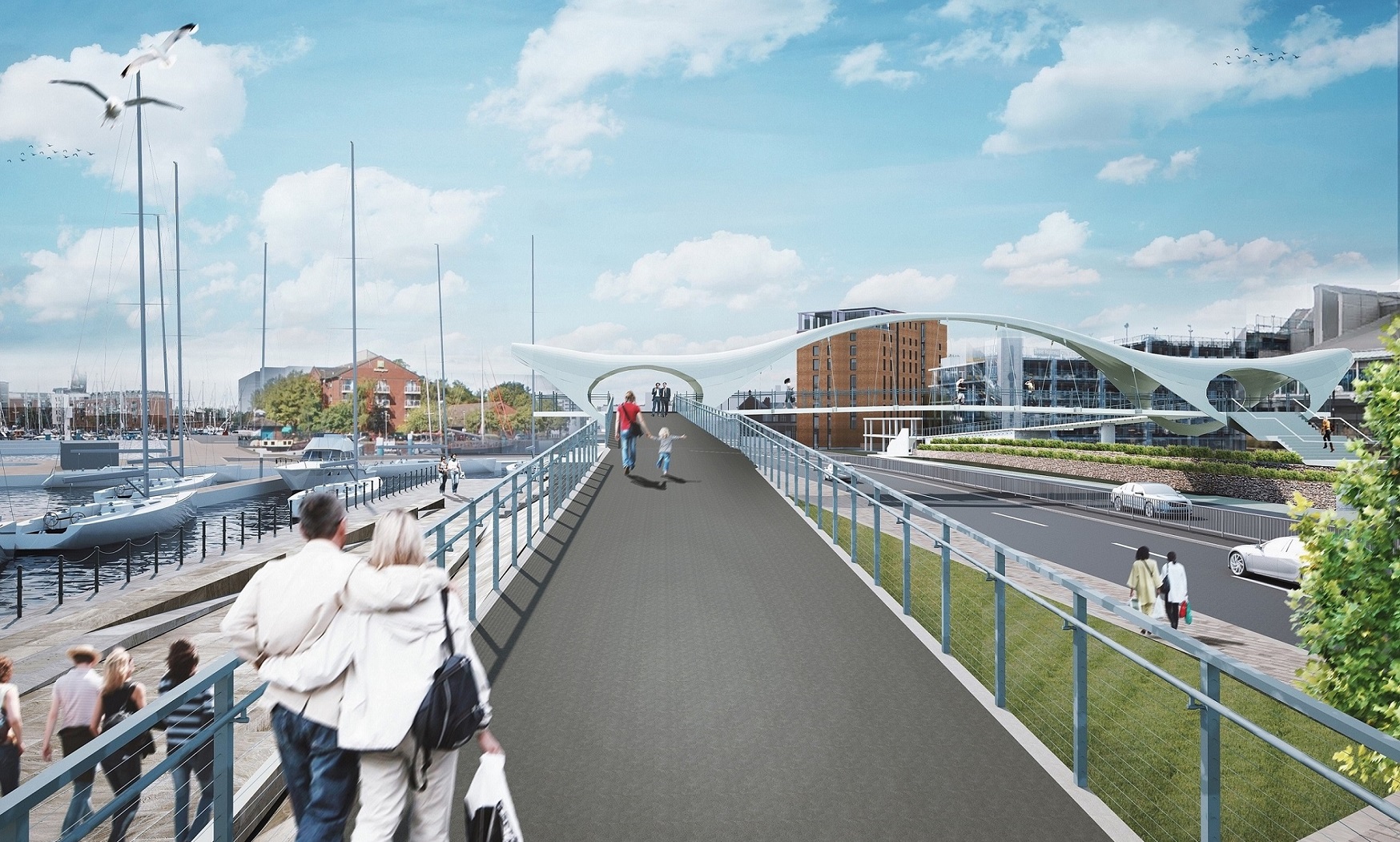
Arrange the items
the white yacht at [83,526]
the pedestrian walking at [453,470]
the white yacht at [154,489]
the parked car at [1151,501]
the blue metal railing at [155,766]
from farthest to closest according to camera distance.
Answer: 1. the pedestrian walking at [453,470]
2. the white yacht at [154,489]
3. the white yacht at [83,526]
4. the parked car at [1151,501]
5. the blue metal railing at [155,766]

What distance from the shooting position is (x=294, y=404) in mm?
97938

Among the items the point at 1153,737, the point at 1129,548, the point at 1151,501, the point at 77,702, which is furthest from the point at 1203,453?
the point at 77,702

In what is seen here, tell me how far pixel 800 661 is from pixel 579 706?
1.58m

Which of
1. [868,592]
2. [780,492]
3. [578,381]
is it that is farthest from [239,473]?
[868,592]

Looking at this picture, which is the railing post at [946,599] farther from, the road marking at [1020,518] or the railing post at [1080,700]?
the road marking at [1020,518]

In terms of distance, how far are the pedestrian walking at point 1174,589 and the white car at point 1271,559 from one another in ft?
20.9

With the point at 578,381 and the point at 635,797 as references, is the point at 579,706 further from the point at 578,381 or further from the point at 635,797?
Result: the point at 578,381

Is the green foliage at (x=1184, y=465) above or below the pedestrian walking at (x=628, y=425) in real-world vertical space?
below

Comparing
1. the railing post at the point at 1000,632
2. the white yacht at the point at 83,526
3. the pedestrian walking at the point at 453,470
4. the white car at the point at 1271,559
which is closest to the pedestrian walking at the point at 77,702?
the railing post at the point at 1000,632

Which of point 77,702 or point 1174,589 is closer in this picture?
point 77,702

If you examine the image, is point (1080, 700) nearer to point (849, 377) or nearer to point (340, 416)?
point (849, 377)

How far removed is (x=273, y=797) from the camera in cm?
412

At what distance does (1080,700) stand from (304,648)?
3.49 metres

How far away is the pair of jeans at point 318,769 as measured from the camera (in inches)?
119
